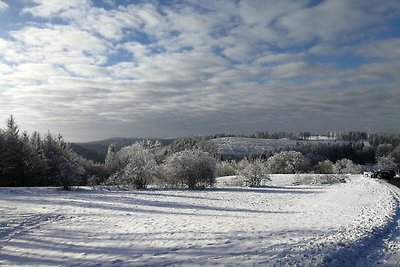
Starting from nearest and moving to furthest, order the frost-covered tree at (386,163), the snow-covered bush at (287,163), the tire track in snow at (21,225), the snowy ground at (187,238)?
the snowy ground at (187,238), the tire track in snow at (21,225), the snow-covered bush at (287,163), the frost-covered tree at (386,163)

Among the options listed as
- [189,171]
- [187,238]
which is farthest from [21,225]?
[189,171]

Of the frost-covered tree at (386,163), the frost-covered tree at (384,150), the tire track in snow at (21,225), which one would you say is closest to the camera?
the tire track in snow at (21,225)

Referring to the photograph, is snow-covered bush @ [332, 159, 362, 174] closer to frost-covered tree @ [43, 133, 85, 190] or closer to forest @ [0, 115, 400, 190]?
forest @ [0, 115, 400, 190]

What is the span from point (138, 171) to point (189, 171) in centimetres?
580

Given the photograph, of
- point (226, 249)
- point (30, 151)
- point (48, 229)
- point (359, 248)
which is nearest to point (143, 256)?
point (226, 249)

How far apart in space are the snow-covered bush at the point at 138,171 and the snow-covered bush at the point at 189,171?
5.81 feet

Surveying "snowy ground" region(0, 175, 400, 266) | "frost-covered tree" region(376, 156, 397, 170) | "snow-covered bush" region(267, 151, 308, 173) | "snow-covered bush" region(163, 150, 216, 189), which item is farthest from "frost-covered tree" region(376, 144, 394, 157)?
"snowy ground" region(0, 175, 400, 266)

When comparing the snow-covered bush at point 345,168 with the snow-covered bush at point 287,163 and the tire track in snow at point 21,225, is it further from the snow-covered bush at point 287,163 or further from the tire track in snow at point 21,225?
the tire track in snow at point 21,225

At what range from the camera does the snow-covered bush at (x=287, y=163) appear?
294 feet

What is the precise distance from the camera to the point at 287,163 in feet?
299

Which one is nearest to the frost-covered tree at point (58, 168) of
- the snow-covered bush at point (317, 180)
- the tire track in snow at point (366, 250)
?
the snow-covered bush at point (317, 180)

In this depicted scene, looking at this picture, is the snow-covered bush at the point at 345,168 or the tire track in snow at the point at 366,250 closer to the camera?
the tire track in snow at the point at 366,250

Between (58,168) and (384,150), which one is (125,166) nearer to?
(58,168)

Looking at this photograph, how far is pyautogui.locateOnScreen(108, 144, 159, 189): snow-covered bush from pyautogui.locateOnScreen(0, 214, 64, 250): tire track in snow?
21739 mm
